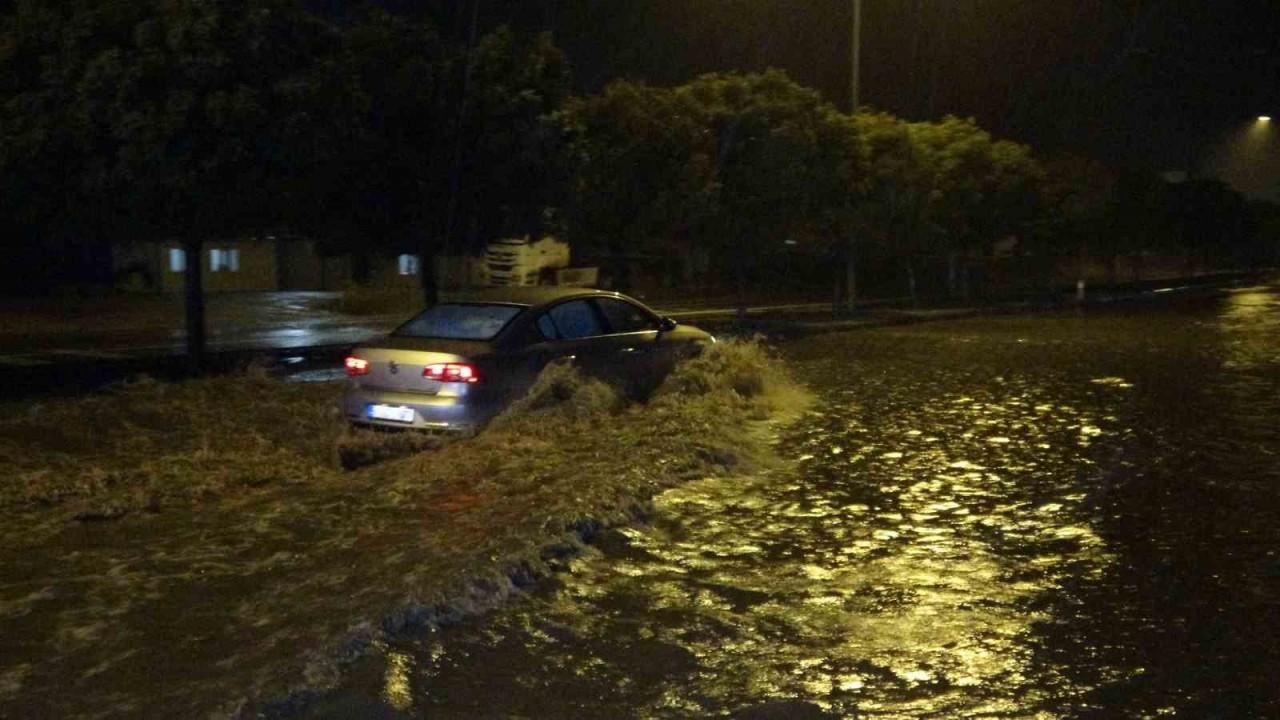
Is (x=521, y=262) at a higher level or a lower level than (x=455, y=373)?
higher

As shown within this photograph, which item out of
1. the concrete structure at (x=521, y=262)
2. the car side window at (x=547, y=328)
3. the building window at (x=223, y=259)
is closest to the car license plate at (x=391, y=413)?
the car side window at (x=547, y=328)

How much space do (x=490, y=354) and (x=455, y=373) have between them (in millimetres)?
382

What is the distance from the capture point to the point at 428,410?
38.8 feet

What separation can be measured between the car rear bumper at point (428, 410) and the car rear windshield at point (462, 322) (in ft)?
2.68

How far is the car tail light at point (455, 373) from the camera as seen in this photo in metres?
11.8

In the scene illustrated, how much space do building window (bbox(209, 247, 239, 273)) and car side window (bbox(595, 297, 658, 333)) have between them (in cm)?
2918

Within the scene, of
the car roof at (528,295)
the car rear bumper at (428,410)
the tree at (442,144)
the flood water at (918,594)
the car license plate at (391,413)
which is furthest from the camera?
the tree at (442,144)

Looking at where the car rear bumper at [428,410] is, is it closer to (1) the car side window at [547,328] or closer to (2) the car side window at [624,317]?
(1) the car side window at [547,328]

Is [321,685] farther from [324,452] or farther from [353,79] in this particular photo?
[353,79]

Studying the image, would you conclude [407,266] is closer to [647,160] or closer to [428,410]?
[647,160]

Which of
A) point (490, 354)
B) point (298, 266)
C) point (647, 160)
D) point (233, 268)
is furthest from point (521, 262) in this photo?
point (490, 354)

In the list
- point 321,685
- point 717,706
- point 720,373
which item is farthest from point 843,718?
point 720,373

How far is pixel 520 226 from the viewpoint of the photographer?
2192 cm

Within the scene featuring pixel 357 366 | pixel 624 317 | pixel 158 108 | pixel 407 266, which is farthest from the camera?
pixel 407 266
